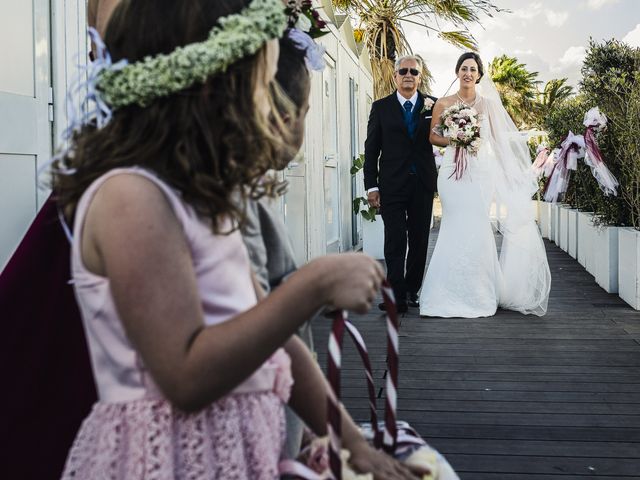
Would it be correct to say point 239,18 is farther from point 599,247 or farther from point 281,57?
point 599,247

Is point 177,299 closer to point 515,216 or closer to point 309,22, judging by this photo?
point 309,22

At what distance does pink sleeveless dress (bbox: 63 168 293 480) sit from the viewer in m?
1.03

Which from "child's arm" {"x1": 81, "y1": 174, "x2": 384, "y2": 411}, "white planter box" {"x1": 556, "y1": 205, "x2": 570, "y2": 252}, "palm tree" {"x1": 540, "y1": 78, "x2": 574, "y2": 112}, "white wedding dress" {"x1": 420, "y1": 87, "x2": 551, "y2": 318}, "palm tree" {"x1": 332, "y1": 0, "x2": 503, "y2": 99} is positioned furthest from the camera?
"palm tree" {"x1": 540, "y1": 78, "x2": 574, "y2": 112}

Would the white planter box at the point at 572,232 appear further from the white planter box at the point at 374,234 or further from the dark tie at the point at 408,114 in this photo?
the dark tie at the point at 408,114

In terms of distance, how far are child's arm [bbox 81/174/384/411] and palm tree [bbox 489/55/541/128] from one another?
143 feet

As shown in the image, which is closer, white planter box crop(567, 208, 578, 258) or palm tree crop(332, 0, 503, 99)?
white planter box crop(567, 208, 578, 258)

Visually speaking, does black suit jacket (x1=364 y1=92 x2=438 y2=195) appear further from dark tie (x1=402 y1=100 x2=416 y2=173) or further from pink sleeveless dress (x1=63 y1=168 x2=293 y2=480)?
pink sleeveless dress (x1=63 y1=168 x2=293 y2=480)

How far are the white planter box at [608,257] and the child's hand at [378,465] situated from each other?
667cm

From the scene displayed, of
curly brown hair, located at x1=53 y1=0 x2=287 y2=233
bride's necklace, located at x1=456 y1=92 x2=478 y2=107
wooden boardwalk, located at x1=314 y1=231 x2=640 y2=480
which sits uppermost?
bride's necklace, located at x1=456 y1=92 x2=478 y2=107

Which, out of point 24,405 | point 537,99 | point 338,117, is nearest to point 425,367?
point 24,405

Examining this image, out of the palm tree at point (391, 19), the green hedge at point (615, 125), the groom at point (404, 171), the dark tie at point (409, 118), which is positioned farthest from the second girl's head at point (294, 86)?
the palm tree at point (391, 19)

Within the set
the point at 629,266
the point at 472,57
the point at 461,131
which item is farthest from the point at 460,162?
the point at 629,266

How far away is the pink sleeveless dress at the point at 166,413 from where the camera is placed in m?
1.03

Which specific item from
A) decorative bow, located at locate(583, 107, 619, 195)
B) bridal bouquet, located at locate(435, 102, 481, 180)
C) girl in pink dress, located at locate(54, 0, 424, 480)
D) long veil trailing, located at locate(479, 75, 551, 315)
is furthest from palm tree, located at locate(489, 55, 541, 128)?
girl in pink dress, located at locate(54, 0, 424, 480)
